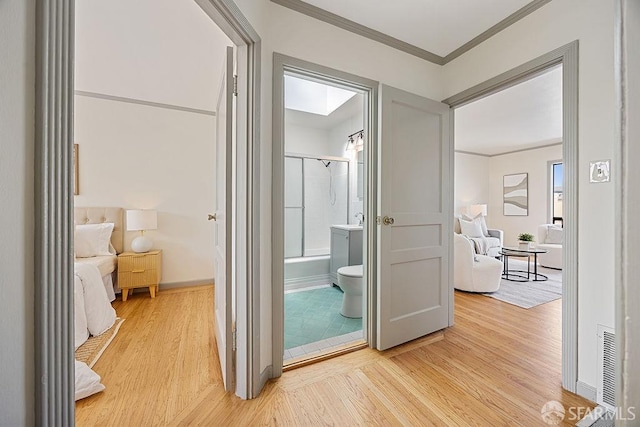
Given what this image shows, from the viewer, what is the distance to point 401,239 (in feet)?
6.84

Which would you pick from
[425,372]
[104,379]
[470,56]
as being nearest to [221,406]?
[104,379]

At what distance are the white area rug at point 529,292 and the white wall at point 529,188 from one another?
8.00ft

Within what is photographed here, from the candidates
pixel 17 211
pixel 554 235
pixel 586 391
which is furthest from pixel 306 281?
pixel 554 235

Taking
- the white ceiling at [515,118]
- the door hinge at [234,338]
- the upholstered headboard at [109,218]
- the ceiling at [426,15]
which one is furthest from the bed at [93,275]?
the white ceiling at [515,118]

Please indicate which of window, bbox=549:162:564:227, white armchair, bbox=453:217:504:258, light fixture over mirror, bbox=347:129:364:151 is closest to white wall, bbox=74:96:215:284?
light fixture over mirror, bbox=347:129:364:151

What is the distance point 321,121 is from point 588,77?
341cm

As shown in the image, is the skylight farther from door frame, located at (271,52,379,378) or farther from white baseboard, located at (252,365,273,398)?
white baseboard, located at (252,365,273,398)

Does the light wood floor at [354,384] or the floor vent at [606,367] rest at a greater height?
the floor vent at [606,367]

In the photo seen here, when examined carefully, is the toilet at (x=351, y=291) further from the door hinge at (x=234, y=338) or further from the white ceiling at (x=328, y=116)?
the white ceiling at (x=328, y=116)

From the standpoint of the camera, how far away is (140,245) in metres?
3.09

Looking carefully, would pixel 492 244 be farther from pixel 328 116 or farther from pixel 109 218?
pixel 109 218

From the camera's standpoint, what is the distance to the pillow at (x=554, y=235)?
502cm

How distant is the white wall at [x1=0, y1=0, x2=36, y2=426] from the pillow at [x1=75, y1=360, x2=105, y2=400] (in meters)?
1.40

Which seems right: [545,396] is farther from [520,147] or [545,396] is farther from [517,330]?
[520,147]
